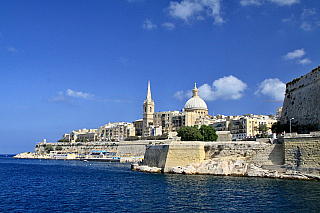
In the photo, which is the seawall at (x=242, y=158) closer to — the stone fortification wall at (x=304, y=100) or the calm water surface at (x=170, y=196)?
the calm water surface at (x=170, y=196)

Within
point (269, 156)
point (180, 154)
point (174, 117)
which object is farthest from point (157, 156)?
point (174, 117)

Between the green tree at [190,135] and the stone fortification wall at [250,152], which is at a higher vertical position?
the green tree at [190,135]

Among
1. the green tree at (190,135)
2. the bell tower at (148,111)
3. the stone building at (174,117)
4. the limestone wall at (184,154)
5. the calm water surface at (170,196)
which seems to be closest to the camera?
the calm water surface at (170,196)

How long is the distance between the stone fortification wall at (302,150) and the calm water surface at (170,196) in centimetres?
232

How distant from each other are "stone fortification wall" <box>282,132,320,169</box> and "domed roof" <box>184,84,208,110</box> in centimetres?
5851

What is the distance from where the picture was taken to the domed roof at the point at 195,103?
285ft

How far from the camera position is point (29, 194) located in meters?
23.1

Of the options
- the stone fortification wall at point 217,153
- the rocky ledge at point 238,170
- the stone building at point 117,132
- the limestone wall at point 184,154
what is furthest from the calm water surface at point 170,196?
the stone building at point 117,132

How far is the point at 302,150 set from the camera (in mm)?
27125

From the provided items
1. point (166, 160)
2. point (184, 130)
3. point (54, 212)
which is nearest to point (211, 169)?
point (166, 160)

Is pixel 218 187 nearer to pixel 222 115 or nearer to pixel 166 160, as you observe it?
pixel 166 160

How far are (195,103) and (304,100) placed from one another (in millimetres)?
52799

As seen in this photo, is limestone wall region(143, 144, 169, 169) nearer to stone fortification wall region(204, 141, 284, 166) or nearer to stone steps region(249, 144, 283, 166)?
stone fortification wall region(204, 141, 284, 166)

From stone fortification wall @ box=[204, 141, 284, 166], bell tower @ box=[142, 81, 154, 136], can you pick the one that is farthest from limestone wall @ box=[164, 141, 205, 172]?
bell tower @ box=[142, 81, 154, 136]
